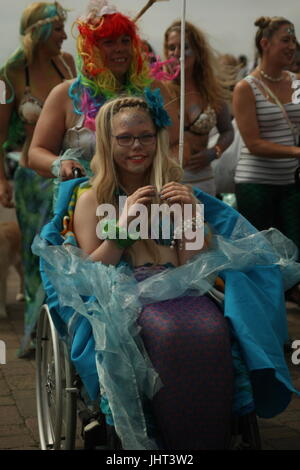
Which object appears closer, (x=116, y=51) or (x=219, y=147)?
(x=116, y=51)

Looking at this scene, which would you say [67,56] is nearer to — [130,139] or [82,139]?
[82,139]

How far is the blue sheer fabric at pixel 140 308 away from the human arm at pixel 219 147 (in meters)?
1.61

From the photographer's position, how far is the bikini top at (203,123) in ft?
16.2

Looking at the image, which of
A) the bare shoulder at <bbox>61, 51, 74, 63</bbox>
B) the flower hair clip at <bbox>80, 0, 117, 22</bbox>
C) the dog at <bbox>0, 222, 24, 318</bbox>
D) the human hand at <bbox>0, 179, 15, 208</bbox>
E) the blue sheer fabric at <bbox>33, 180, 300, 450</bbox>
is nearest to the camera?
the blue sheer fabric at <bbox>33, 180, 300, 450</bbox>

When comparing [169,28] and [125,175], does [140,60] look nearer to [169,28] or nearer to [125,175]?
[125,175]

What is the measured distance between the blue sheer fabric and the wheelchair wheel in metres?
0.13

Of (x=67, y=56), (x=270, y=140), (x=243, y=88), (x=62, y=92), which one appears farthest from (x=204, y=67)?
(x=62, y=92)

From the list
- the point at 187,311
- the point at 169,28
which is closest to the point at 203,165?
the point at 169,28

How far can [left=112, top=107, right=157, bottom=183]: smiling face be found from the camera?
330cm

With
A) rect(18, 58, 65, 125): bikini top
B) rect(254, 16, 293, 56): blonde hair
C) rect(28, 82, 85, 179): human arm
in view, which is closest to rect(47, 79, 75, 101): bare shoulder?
rect(28, 82, 85, 179): human arm

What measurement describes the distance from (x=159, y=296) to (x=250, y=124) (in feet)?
6.90

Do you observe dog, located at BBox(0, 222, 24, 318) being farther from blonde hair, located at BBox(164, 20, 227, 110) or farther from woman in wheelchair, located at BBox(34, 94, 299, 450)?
woman in wheelchair, located at BBox(34, 94, 299, 450)

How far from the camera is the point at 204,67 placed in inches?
200

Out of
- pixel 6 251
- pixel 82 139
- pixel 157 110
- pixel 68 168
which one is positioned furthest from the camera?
pixel 6 251
